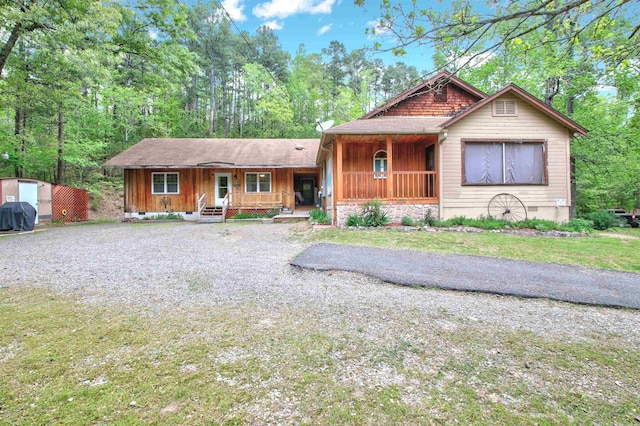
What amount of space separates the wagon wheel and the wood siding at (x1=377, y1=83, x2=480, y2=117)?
4015 mm

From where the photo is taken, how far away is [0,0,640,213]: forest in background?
6952mm

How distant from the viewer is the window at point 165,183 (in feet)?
51.7

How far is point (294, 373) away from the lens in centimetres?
207

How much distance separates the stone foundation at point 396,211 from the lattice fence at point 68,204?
46.3 ft

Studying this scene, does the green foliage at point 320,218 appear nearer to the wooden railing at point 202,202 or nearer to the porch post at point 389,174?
the porch post at point 389,174

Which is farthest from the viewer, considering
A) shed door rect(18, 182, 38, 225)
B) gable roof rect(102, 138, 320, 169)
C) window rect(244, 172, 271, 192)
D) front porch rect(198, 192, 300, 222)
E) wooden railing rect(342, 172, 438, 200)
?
window rect(244, 172, 271, 192)

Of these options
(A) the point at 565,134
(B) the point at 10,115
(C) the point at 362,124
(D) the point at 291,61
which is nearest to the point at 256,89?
(D) the point at 291,61

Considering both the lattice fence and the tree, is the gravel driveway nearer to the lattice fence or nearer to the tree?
the tree

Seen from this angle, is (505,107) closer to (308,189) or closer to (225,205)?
(308,189)

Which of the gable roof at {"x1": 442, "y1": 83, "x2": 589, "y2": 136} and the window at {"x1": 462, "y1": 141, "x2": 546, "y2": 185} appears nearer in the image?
the gable roof at {"x1": 442, "y1": 83, "x2": 589, "y2": 136}

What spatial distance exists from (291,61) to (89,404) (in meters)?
36.2

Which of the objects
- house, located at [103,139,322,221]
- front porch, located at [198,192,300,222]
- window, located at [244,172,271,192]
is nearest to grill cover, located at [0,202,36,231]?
house, located at [103,139,322,221]

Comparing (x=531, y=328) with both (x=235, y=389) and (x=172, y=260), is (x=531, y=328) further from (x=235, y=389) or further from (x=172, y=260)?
(x=172, y=260)

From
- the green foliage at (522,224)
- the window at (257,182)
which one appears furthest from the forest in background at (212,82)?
the window at (257,182)
